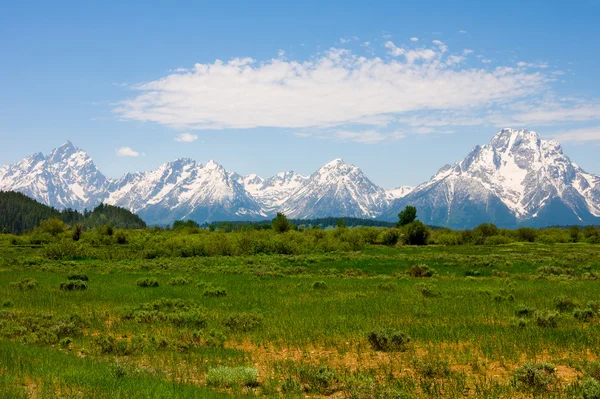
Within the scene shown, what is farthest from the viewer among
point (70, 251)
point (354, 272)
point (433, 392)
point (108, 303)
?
point (70, 251)

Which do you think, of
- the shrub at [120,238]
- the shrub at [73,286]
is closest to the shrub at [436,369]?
the shrub at [73,286]

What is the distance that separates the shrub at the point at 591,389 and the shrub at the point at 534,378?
38.3 inches

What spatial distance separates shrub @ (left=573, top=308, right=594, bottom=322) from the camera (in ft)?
70.7

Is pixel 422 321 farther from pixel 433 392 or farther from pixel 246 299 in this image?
pixel 246 299

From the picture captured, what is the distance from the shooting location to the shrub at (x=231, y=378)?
13023 millimetres

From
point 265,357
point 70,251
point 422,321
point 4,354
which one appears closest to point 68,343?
point 4,354

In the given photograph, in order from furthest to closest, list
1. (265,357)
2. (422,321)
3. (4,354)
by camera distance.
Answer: (422,321) → (265,357) → (4,354)

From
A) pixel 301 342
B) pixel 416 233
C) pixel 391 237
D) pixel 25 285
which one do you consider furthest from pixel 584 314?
pixel 416 233

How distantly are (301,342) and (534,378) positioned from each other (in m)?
8.45

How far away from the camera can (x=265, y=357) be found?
647 inches

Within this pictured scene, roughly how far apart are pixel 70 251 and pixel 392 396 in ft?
252

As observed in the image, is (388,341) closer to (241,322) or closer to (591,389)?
(591,389)

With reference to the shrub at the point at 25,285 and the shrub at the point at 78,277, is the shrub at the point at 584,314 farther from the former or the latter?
the shrub at the point at 78,277

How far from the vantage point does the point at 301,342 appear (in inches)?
714
